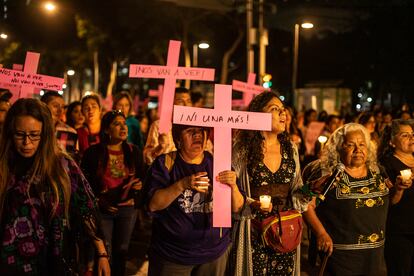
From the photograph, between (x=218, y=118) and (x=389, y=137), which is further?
(x=389, y=137)

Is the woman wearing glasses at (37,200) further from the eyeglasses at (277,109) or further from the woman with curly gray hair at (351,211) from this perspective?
the woman with curly gray hair at (351,211)

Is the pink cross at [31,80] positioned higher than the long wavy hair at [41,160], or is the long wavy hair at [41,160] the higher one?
the pink cross at [31,80]

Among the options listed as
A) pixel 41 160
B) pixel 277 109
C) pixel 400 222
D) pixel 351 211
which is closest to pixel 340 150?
pixel 351 211

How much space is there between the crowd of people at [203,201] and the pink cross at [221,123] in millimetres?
94

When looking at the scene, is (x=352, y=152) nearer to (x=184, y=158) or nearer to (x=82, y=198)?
(x=184, y=158)

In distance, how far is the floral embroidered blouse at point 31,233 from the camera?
2.86 metres

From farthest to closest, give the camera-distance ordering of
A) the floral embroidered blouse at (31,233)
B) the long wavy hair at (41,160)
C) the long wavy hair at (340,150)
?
1. the long wavy hair at (340,150)
2. the long wavy hair at (41,160)
3. the floral embroidered blouse at (31,233)

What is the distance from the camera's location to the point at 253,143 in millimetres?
4055

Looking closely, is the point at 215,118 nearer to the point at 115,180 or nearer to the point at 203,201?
the point at 203,201

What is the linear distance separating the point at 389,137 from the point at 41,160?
133 inches

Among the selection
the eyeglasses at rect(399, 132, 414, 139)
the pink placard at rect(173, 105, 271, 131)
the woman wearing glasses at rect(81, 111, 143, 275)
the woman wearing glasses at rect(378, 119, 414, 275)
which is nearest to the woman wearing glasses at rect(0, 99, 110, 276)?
the pink placard at rect(173, 105, 271, 131)

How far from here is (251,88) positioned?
842 cm

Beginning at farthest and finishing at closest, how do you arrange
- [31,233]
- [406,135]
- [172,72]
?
[172,72]
[406,135]
[31,233]

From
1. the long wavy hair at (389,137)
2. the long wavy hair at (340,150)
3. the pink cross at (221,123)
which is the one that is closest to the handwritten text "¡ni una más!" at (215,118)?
the pink cross at (221,123)
